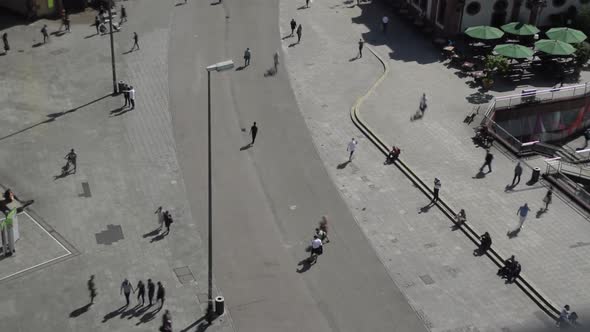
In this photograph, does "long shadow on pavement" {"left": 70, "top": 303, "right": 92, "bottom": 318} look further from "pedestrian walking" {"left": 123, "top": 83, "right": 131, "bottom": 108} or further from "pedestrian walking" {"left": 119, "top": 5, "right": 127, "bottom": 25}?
"pedestrian walking" {"left": 119, "top": 5, "right": 127, "bottom": 25}

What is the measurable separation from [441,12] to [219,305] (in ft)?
115

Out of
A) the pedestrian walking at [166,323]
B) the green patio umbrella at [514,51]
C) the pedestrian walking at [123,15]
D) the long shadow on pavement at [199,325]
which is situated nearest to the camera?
the pedestrian walking at [166,323]

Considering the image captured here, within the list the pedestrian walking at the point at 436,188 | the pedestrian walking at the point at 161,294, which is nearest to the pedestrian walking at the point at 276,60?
the pedestrian walking at the point at 436,188

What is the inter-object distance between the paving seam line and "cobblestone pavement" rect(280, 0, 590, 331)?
35 cm

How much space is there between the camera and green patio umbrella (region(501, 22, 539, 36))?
60.5 m

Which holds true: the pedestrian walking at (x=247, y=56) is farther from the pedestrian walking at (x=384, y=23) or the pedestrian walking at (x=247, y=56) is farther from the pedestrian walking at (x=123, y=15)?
the pedestrian walking at (x=123, y=15)

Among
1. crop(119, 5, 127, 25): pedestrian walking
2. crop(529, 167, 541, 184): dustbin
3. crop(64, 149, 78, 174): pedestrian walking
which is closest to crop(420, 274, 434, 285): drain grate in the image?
crop(529, 167, 541, 184): dustbin

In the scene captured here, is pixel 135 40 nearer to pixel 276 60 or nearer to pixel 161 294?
pixel 276 60

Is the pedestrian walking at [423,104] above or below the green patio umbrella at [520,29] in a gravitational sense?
below

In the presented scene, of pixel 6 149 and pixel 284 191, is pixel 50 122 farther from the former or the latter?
pixel 284 191

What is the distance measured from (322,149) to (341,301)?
13.3 meters

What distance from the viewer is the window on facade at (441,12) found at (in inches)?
2495

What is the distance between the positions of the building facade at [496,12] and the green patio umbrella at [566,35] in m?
2.86

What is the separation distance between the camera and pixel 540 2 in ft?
204
